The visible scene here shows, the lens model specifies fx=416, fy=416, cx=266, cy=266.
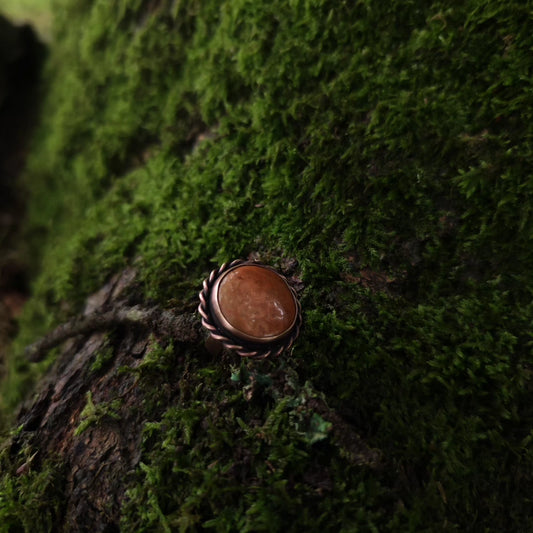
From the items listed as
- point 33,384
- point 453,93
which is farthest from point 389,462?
point 33,384

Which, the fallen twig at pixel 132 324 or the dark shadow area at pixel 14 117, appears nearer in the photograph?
the fallen twig at pixel 132 324

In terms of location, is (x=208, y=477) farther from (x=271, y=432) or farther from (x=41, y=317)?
(x=41, y=317)

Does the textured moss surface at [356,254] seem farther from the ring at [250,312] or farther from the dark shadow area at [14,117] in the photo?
the dark shadow area at [14,117]

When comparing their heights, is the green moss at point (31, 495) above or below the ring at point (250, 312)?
below

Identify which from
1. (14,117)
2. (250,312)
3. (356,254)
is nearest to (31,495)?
(250,312)

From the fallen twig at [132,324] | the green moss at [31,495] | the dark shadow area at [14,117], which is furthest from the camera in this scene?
the dark shadow area at [14,117]

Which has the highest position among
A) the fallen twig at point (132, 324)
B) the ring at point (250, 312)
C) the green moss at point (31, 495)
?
the ring at point (250, 312)

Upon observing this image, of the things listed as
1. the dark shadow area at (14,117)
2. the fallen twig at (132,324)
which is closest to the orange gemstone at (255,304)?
the fallen twig at (132,324)

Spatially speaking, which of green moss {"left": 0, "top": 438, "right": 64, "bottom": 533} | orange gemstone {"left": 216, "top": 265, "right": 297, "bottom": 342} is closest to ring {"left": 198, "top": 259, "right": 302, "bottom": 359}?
orange gemstone {"left": 216, "top": 265, "right": 297, "bottom": 342}

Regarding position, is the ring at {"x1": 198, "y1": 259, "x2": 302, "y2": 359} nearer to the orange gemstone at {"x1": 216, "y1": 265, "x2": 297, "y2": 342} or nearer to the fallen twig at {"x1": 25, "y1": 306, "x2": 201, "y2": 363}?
the orange gemstone at {"x1": 216, "y1": 265, "x2": 297, "y2": 342}
